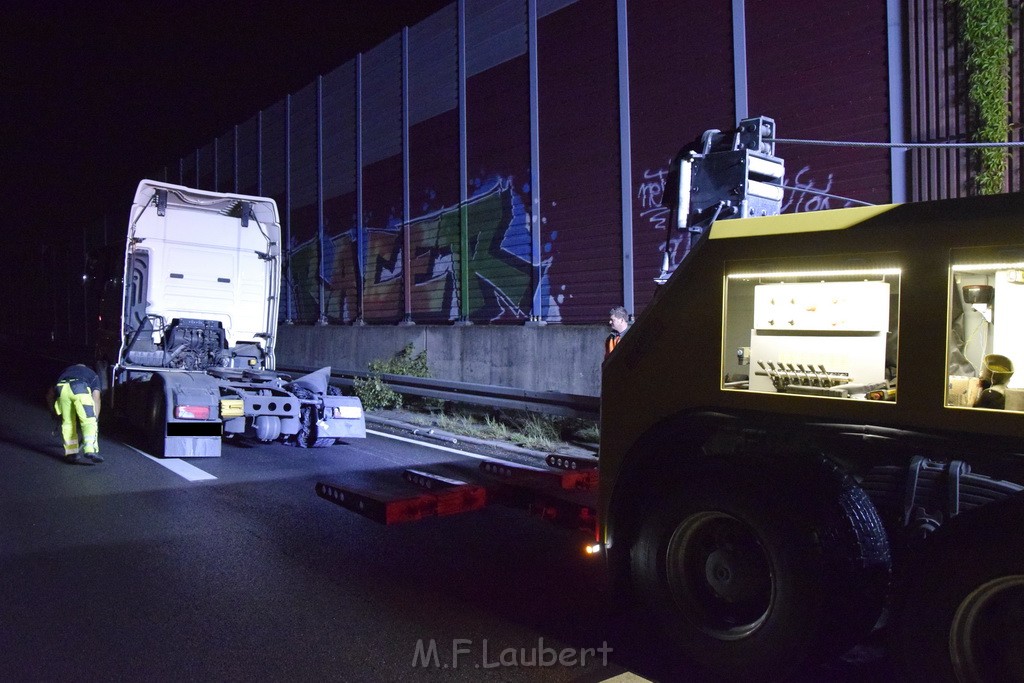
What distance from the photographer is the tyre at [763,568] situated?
114 inches

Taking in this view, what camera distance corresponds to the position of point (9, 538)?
18.4 feet

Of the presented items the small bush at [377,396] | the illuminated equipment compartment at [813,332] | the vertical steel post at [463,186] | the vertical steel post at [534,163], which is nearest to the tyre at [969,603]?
the illuminated equipment compartment at [813,332]

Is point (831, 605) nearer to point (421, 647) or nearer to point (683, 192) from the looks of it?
point (421, 647)

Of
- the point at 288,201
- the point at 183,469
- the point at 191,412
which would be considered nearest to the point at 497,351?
the point at 191,412

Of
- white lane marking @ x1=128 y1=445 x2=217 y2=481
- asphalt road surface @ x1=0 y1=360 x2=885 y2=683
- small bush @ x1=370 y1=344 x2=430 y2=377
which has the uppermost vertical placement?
small bush @ x1=370 y1=344 x2=430 y2=377

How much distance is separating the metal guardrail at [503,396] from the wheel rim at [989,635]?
20.9ft

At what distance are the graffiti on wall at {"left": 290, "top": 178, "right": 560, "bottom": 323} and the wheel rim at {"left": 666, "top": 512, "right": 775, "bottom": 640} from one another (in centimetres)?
949

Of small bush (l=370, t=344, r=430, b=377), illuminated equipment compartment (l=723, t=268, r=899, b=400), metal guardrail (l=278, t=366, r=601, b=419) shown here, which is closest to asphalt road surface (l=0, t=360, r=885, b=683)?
illuminated equipment compartment (l=723, t=268, r=899, b=400)

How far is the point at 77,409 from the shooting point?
839 cm

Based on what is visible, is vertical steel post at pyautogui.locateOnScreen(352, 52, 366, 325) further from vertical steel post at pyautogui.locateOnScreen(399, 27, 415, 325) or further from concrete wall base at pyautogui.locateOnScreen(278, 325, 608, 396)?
vertical steel post at pyautogui.locateOnScreen(399, 27, 415, 325)

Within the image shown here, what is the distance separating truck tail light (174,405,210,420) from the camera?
8.69 metres

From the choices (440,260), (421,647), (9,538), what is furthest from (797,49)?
(9,538)

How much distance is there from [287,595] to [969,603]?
357cm

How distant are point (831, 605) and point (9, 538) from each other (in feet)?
18.7
